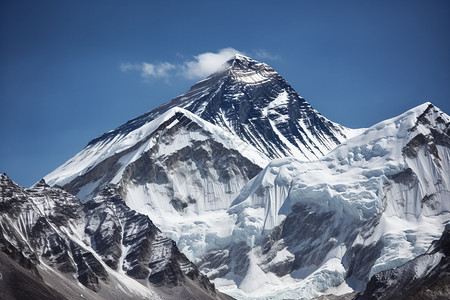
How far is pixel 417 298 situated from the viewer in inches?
7594

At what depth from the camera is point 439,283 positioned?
642 ft

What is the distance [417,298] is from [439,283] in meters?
5.89
